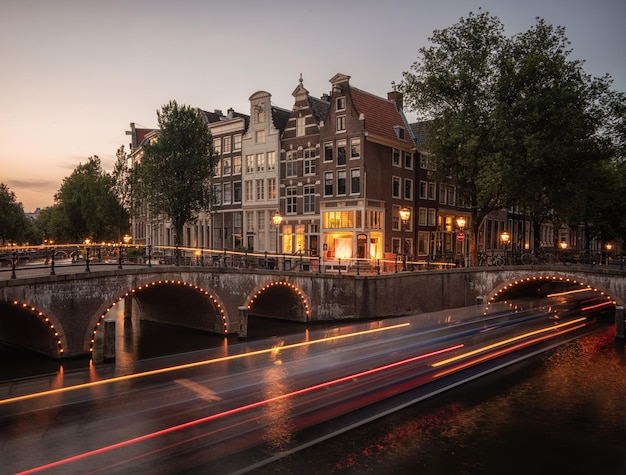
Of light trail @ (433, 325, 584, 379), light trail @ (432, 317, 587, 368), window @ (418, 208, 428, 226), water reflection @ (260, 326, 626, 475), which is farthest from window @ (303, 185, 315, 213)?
water reflection @ (260, 326, 626, 475)

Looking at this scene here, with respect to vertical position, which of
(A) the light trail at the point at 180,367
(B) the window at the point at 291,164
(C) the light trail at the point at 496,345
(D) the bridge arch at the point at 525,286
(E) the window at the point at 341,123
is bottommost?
(C) the light trail at the point at 496,345

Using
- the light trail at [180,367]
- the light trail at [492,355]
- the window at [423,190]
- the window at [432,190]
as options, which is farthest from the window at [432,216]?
the light trail at [180,367]

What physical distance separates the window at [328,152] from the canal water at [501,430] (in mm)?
26991

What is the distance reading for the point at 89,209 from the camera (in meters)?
59.2

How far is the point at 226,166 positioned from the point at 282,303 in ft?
77.3

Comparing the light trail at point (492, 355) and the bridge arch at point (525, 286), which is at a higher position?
the bridge arch at point (525, 286)

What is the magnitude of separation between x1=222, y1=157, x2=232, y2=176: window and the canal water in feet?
111

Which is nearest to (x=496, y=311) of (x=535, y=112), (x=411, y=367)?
(x=411, y=367)

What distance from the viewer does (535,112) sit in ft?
108

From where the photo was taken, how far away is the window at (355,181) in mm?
41562

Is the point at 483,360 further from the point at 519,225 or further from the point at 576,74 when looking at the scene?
the point at 519,225

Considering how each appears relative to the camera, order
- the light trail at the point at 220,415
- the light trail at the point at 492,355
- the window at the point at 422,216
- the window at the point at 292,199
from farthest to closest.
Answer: the window at the point at 422,216 → the window at the point at 292,199 → the light trail at the point at 492,355 → the light trail at the point at 220,415

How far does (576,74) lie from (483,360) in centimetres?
2538

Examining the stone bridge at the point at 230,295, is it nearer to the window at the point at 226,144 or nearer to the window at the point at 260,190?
the window at the point at 260,190
